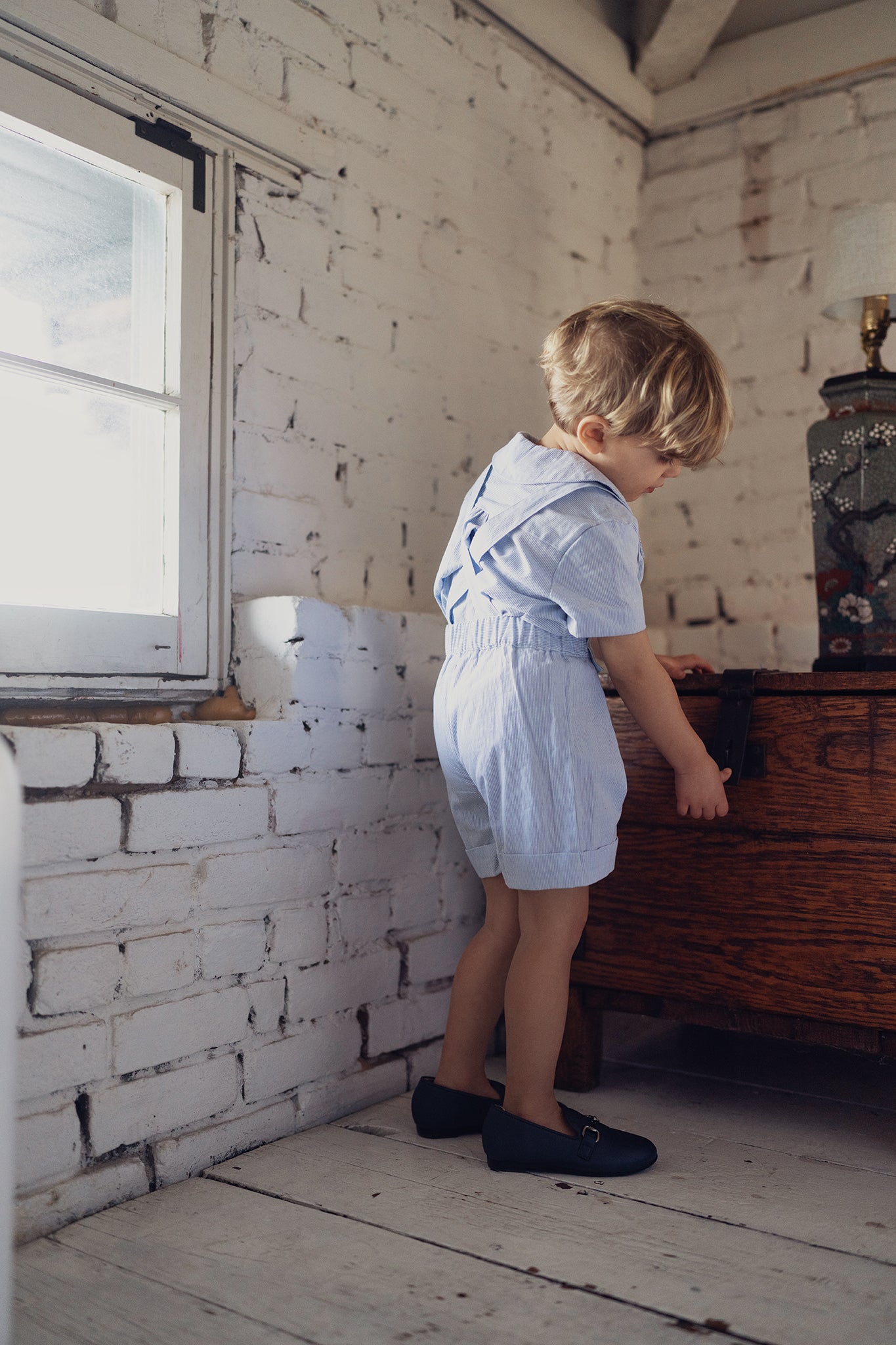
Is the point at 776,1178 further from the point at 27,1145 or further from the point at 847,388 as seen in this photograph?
the point at 847,388

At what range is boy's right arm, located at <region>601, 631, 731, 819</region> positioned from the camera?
4.74 feet

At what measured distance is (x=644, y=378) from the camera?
145 centimetres

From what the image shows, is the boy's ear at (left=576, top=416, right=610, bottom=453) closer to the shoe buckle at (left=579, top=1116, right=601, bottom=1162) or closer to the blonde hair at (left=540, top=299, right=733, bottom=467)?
the blonde hair at (left=540, top=299, right=733, bottom=467)

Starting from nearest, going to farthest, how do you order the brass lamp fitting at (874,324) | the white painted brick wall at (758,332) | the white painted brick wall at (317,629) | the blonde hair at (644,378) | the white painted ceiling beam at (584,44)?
the white painted brick wall at (317,629) → the blonde hair at (644,378) → the brass lamp fitting at (874,324) → the white painted ceiling beam at (584,44) → the white painted brick wall at (758,332)

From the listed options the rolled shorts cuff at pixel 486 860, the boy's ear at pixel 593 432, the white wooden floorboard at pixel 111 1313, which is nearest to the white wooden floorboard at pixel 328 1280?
the white wooden floorboard at pixel 111 1313

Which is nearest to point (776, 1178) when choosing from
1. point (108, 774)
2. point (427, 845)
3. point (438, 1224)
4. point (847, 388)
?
point (438, 1224)

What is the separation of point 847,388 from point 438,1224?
53.8 inches

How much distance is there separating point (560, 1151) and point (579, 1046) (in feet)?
1.10

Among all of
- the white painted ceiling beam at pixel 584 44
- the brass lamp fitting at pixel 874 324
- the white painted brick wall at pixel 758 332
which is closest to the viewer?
the brass lamp fitting at pixel 874 324

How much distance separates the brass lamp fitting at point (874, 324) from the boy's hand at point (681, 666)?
58 centimetres

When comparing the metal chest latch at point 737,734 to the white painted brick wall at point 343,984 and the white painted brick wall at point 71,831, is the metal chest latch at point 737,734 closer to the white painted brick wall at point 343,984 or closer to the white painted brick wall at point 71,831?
the white painted brick wall at point 343,984

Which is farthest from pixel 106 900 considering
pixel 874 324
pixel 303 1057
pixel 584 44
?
pixel 584 44

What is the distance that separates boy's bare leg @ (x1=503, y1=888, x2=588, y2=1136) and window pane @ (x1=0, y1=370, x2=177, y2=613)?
2.28 ft

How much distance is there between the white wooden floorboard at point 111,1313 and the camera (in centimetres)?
104
